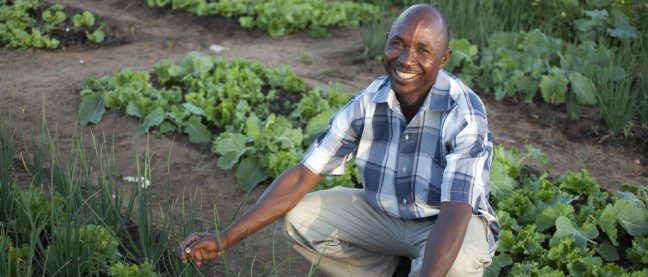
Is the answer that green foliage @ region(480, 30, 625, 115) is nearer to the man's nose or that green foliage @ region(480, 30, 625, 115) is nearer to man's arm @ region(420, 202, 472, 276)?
the man's nose

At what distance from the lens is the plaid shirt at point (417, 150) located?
8.75 feet

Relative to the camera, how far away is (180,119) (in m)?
4.71

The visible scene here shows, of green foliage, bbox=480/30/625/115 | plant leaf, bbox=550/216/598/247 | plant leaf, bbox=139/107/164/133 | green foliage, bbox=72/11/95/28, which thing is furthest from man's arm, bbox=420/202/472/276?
green foliage, bbox=72/11/95/28

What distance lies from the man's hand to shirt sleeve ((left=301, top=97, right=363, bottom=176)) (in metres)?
0.52

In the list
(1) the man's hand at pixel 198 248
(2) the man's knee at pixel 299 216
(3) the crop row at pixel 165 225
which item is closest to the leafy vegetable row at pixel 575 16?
(3) the crop row at pixel 165 225

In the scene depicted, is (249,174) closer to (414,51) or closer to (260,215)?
(260,215)

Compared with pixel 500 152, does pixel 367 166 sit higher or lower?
higher

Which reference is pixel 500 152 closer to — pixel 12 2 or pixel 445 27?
pixel 445 27

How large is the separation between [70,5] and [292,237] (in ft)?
17.1

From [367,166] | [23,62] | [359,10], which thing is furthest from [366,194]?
[359,10]

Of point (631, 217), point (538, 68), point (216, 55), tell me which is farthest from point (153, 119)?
point (631, 217)

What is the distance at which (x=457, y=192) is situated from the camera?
8.57 ft

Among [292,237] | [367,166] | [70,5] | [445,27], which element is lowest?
[70,5]

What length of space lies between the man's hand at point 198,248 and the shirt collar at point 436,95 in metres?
0.85
